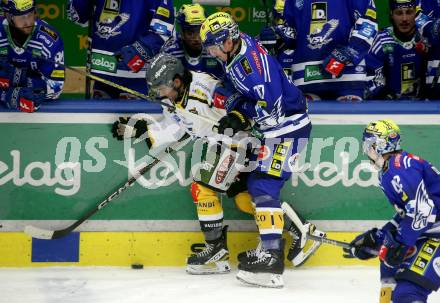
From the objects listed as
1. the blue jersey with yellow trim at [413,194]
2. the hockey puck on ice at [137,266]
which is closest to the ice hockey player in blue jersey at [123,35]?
the hockey puck on ice at [137,266]

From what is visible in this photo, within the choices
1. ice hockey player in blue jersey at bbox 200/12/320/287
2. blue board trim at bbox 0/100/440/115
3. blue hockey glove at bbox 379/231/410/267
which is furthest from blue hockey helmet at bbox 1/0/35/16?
blue hockey glove at bbox 379/231/410/267

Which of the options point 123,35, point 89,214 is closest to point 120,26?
point 123,35

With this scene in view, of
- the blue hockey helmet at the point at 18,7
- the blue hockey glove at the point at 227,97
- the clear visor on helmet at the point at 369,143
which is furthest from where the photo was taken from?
the blue hockey helmet at the point at 18,7

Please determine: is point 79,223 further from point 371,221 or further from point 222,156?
point 371,221

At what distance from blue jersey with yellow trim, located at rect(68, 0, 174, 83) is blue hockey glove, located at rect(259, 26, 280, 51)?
594 millimetres

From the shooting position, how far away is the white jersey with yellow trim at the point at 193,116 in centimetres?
673

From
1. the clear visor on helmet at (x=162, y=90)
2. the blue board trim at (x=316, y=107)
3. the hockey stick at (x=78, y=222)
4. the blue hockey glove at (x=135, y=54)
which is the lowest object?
the hockey stick at (x=78, y=222)

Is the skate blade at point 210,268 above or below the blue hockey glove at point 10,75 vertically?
below

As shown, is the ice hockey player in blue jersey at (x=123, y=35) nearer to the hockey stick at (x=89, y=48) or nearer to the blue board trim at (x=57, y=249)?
the hockey stick at (x=89, y=48)

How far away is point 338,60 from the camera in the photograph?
23.7 ft

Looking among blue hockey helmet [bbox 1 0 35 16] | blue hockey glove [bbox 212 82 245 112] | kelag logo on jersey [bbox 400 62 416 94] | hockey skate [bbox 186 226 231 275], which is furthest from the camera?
kelag logo on jersey [bbox 400 62 416 94]

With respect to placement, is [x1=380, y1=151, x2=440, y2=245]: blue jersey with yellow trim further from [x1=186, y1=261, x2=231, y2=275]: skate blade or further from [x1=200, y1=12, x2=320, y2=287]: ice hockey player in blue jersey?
[x1=186, y1=261, x2=231, y2=275]: skate blade

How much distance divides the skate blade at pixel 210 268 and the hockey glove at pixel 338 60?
1369 millimetres

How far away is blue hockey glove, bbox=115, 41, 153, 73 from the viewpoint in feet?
23.6
